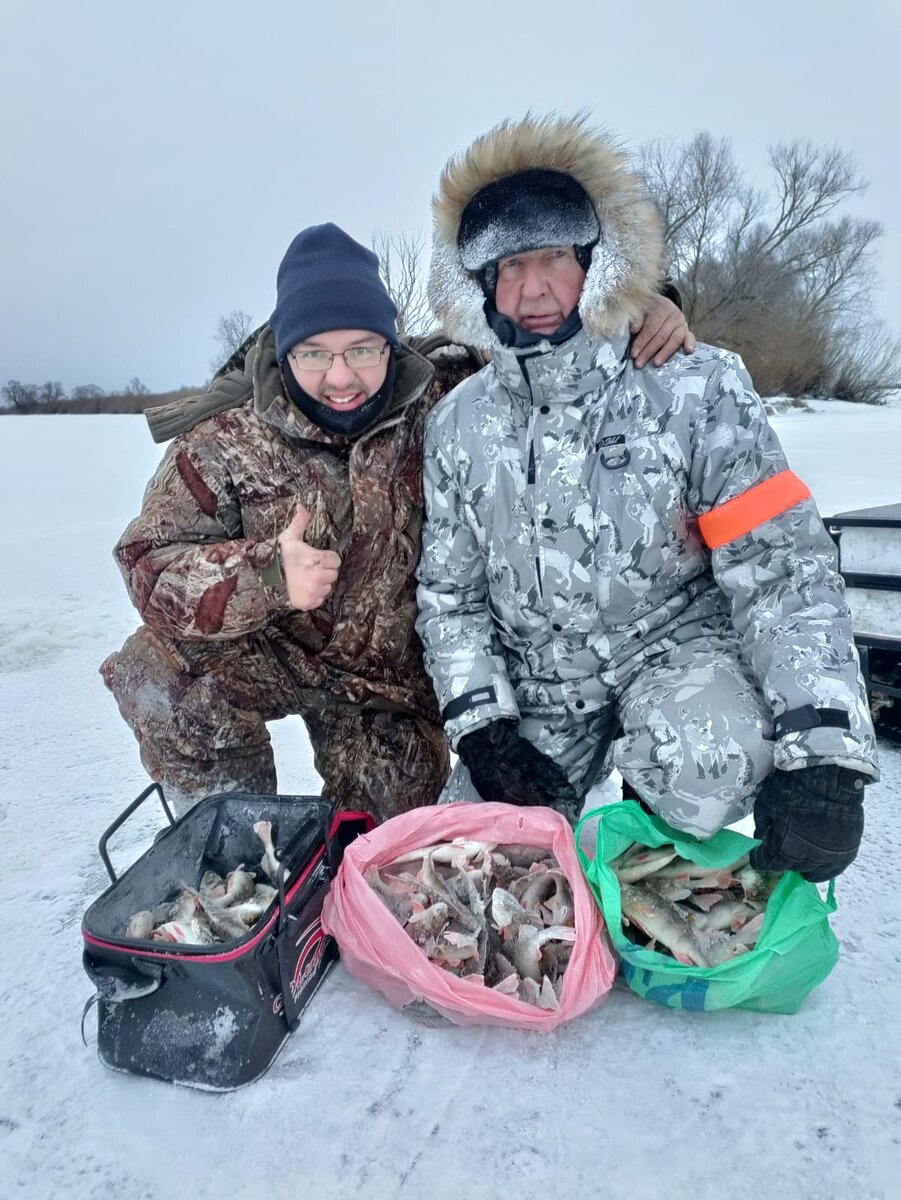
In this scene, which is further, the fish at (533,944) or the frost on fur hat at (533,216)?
the frost on fur hat at (533,216)

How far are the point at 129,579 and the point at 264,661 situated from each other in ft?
1.34

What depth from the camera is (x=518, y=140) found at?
1857 millimetres

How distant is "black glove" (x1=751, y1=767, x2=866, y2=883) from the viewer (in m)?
1.50

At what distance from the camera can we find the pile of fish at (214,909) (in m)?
1.60

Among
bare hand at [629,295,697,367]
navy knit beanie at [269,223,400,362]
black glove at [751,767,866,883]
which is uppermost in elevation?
navy knit beanie at [269,223,400,362]

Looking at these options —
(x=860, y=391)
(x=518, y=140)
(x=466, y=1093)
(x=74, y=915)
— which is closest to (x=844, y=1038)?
(x=466, y=1093)

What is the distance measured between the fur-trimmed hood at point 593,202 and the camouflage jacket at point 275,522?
287mm

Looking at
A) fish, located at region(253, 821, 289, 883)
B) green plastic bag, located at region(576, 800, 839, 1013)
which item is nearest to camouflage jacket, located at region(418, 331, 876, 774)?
green plastic bag, located at region(576, 800, 839, 1013)

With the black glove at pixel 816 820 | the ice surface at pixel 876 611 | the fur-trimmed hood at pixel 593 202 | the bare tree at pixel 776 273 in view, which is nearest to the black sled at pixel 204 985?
the black glove at pixel 816 820

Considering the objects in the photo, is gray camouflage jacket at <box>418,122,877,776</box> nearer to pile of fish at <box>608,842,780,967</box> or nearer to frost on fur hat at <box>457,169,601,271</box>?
frost on fur hat at <box>457,169,601,271</box>

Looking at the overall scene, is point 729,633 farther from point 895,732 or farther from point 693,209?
point 693,209

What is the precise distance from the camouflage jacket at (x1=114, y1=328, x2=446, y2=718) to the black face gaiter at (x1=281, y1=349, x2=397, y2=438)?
27 mm

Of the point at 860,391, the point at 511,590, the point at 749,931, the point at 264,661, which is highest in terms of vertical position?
the point at 511,590

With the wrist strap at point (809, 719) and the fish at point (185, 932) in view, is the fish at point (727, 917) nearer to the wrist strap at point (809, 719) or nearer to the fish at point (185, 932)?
the wrist strap at point (809, 719)
